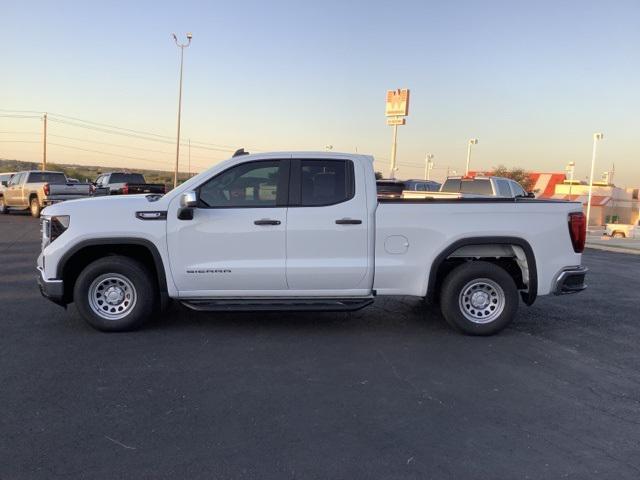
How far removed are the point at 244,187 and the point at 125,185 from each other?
65.7 ft

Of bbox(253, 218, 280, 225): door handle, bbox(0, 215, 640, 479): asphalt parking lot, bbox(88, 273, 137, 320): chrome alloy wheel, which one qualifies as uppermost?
bbox(253, 218, 280, 225): door handle

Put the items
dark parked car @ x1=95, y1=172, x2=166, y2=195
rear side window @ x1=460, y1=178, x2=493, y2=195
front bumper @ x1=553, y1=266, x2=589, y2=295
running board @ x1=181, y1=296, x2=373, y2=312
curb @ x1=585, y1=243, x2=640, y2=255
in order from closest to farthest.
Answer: running board @ x1=181, y1=296, x2=373, y2=312, front bumper @ x1=553, y1=266, x2=589, y2=295, curb @ x1=585, y1=243, x2=640, y2=255, rear side window @ x1=460, y1=178, x2=493, y2=195, dark parked car @ x1=95, y1=172, x2=166, y2=195

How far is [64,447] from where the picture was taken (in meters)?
3.70

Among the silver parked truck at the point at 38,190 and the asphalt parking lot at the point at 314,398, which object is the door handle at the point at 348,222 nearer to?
the asphalt parking lot at the point at 314,398

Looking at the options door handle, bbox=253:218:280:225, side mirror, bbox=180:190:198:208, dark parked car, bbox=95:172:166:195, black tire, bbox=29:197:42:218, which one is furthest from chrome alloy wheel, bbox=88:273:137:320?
black tire, bbox=29:197:42:218

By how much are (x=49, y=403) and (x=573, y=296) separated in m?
7.85

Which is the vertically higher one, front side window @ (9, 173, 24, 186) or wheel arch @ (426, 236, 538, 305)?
front side window @ (9, 173, 24, 186)

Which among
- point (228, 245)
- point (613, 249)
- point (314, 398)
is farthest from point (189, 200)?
point (613, 249)

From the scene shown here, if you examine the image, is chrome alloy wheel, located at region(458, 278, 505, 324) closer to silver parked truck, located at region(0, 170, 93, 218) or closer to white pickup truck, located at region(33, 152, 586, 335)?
white pickup truck, located at region(33, 152, 586, 335)

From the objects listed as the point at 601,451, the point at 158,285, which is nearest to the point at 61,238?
the point at 158,285

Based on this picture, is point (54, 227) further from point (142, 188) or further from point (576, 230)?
point (142, 188)

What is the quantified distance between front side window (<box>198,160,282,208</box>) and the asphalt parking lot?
4.86 feet

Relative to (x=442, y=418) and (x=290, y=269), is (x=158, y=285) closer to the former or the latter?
(x=290, y=269)

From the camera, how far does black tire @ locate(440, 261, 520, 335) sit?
6531 millimetres
